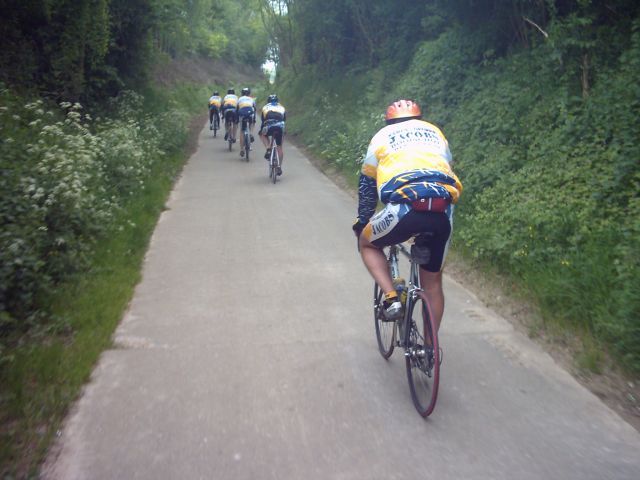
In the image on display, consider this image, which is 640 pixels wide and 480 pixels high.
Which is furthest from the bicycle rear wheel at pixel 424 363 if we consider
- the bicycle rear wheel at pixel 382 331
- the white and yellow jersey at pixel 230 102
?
the white and yellow jersey at pixel 230 102

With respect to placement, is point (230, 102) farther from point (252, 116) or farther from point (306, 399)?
point (306, 399)

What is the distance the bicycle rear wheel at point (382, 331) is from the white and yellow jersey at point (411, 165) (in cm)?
109

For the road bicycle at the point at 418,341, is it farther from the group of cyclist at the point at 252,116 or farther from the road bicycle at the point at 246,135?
the road bicycle at the point at 246,135

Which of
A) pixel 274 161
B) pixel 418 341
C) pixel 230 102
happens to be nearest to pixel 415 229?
pixel 418 341

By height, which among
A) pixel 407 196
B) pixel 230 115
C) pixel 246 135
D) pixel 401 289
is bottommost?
pixel 230 115

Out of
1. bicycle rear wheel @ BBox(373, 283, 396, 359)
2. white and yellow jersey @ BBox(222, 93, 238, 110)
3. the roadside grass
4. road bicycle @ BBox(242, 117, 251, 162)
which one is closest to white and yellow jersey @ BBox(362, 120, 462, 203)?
bicycle rear wheel @ BBox(373, 283, 396, 359)

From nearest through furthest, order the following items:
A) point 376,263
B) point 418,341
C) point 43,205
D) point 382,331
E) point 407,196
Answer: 1. point 407,196
2. point 418,341
3. point 376,263
4. point 382,331
5. point 43,205

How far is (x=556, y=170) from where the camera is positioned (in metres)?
7.48

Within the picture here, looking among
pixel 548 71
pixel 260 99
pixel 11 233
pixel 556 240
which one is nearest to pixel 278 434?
pixel 11 233

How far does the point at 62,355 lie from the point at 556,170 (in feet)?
19.1

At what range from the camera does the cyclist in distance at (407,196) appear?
3.94 metres

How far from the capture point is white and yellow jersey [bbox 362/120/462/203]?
3920 millimetres

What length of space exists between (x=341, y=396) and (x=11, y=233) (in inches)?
119

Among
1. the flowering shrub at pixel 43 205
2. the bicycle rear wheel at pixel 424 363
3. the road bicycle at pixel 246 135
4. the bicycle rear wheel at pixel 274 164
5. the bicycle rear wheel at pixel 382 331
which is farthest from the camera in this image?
the road bicycle at pixel 246 135
